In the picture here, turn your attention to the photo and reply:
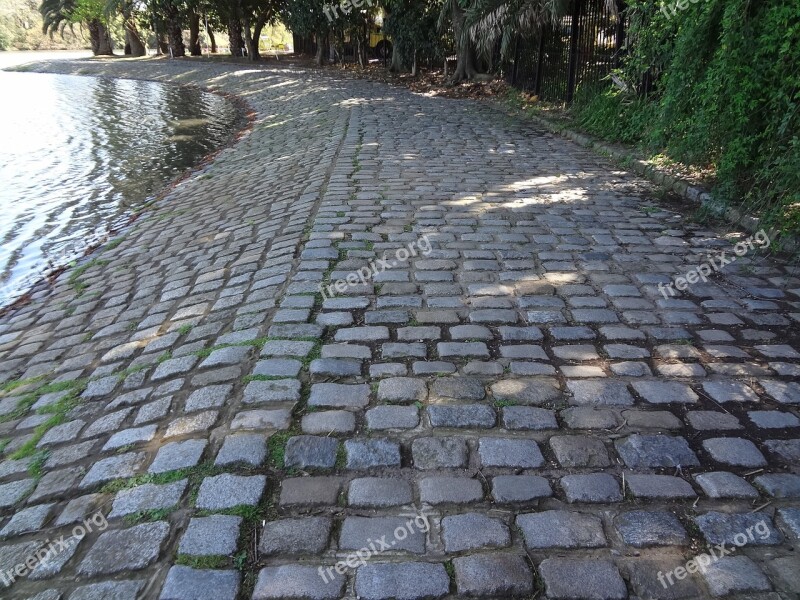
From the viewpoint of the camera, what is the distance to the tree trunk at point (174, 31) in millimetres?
31850

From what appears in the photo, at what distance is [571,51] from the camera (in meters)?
12.0

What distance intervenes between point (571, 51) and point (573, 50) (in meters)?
0.05

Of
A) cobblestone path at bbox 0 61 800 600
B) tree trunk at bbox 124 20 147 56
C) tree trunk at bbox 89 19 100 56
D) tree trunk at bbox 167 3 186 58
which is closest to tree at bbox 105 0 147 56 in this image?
tree trunk at bbox 124 20 147 56

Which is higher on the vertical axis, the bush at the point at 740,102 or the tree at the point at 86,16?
the tree at the point at 86,16

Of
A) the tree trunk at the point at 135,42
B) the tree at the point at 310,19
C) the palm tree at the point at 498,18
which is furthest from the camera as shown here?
the tree trunk at the point at 135,42

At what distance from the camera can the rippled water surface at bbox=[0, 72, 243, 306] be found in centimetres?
741

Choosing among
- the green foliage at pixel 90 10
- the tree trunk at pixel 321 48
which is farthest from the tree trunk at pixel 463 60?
the green foliage at pixel 90 10

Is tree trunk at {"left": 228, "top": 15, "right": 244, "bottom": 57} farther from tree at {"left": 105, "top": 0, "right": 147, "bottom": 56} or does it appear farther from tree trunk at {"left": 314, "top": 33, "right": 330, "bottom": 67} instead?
tree at {"left": 105, "top": 0, "right": 147, "bottom": 56}

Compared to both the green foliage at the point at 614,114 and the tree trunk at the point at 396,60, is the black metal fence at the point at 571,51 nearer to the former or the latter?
the green foliage at the point at 614,114

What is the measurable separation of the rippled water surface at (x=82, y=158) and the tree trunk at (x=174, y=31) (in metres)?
12.4

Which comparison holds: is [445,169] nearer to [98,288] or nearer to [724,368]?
[98,288]

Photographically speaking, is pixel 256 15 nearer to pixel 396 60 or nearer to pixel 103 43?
pixel 396 60

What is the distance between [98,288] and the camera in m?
5.55

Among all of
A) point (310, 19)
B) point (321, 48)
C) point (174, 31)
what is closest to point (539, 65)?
point (310, 19)
